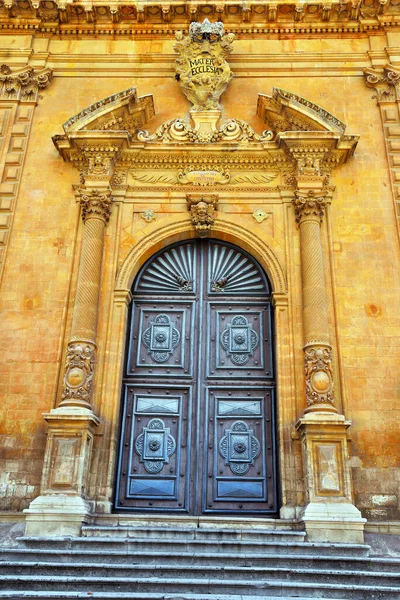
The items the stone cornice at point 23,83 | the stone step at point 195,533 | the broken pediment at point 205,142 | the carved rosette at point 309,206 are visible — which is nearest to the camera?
the stone step at point 195,533

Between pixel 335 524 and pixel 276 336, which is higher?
pixel 276 336

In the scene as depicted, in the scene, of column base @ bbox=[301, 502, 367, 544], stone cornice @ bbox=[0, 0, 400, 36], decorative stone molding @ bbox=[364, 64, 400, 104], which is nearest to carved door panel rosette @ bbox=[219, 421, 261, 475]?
column base @ bbox=[301, 502, 367, 544]

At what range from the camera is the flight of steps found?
565 centimetres

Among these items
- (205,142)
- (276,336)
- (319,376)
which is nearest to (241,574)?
(319,376)

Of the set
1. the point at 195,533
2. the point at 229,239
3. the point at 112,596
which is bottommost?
the point at 112,596

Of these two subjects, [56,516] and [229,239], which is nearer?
[56,516]

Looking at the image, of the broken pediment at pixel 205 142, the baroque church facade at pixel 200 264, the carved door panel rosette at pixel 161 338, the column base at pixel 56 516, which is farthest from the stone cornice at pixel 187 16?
the column base at pixel 56 516

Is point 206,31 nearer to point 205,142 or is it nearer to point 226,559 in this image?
point 205,142

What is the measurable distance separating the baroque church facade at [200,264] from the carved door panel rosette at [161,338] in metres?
0.03

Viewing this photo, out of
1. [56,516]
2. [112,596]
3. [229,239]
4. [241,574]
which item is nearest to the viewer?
[112,596]

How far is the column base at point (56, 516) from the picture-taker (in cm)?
730

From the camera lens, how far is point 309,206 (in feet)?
31.2

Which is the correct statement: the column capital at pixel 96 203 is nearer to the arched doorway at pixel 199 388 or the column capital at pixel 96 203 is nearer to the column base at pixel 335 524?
the arched doorway at pixel 199 388

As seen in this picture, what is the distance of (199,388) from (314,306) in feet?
7.04
